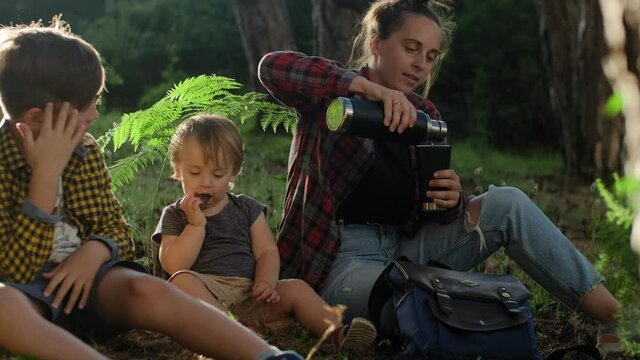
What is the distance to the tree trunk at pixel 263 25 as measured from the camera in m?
12.3

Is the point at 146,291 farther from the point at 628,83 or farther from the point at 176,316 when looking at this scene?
the point at 628,83

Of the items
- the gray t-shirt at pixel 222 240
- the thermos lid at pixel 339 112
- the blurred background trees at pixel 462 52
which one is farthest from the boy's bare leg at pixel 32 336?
the blurred background trees at pixel 462 52

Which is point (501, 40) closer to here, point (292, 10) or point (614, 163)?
point (292, 10)

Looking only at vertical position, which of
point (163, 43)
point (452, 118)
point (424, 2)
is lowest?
point (452, 118)

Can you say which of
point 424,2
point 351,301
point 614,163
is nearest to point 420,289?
point 351,301

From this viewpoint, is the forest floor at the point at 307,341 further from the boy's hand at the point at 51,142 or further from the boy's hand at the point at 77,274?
the boy's hand at the point at 51,142

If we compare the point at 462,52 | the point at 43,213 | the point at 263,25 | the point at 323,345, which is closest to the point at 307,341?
the point at 323,345

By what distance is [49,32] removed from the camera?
9.39 ft

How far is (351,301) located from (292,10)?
1413 centimetres

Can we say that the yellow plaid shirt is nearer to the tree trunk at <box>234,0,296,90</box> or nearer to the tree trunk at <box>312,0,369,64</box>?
the tree trunk at <box>312,0,369,64</box>

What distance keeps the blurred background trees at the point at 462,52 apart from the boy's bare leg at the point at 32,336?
5317 mm

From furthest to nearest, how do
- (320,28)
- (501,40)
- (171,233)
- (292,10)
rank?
(292,10) → (501,40) → (320,28) → (171,233)

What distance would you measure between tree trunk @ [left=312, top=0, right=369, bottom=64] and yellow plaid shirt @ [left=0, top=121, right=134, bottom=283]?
465 cm

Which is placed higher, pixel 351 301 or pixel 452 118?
pixel 351 301
